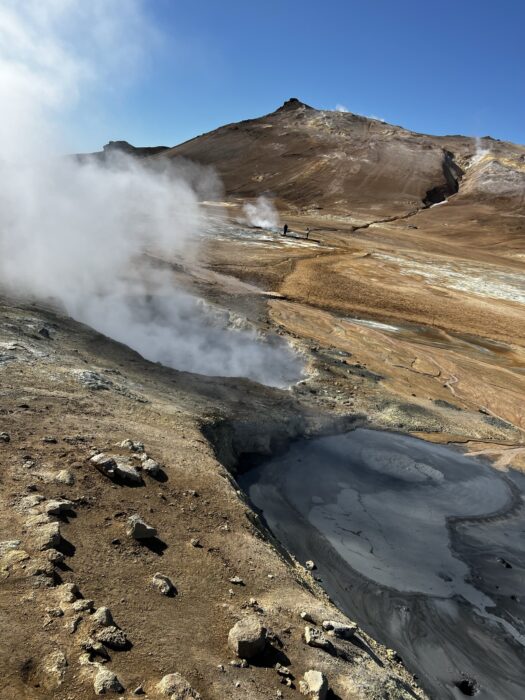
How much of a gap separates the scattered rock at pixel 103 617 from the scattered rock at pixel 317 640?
170cm

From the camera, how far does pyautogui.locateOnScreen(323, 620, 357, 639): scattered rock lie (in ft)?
15.5

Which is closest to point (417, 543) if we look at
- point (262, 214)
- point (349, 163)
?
point (262, 214)

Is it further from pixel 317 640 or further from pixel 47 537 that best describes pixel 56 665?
pixel 317 640

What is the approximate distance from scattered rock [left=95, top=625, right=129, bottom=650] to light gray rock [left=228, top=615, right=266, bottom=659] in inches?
34.3

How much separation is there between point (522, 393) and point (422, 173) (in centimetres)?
6784

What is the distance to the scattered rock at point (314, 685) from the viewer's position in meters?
3.87

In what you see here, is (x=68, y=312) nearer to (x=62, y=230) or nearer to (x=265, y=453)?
(x=62, y=230)

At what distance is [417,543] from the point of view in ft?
27.6

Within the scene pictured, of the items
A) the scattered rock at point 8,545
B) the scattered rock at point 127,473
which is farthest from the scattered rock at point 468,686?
the scattered rock at point 8,545

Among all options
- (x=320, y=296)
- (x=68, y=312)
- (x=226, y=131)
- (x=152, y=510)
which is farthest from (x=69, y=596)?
(x=226, y=131)

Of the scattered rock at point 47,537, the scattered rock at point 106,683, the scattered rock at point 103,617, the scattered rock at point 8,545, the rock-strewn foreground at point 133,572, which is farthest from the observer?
the scattered rock at point 47,537

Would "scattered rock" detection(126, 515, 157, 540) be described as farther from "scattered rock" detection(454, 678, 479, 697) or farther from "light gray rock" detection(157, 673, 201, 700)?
"scattered rock" detection(454, 678, 479, 697)

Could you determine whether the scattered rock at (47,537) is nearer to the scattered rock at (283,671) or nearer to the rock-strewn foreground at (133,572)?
the rock-strewn foreground at (133,572)

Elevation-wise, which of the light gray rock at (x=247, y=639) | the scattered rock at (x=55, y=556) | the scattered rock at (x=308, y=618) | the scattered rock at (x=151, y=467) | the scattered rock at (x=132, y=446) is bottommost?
the scattered rock at (x=308, y=618)
